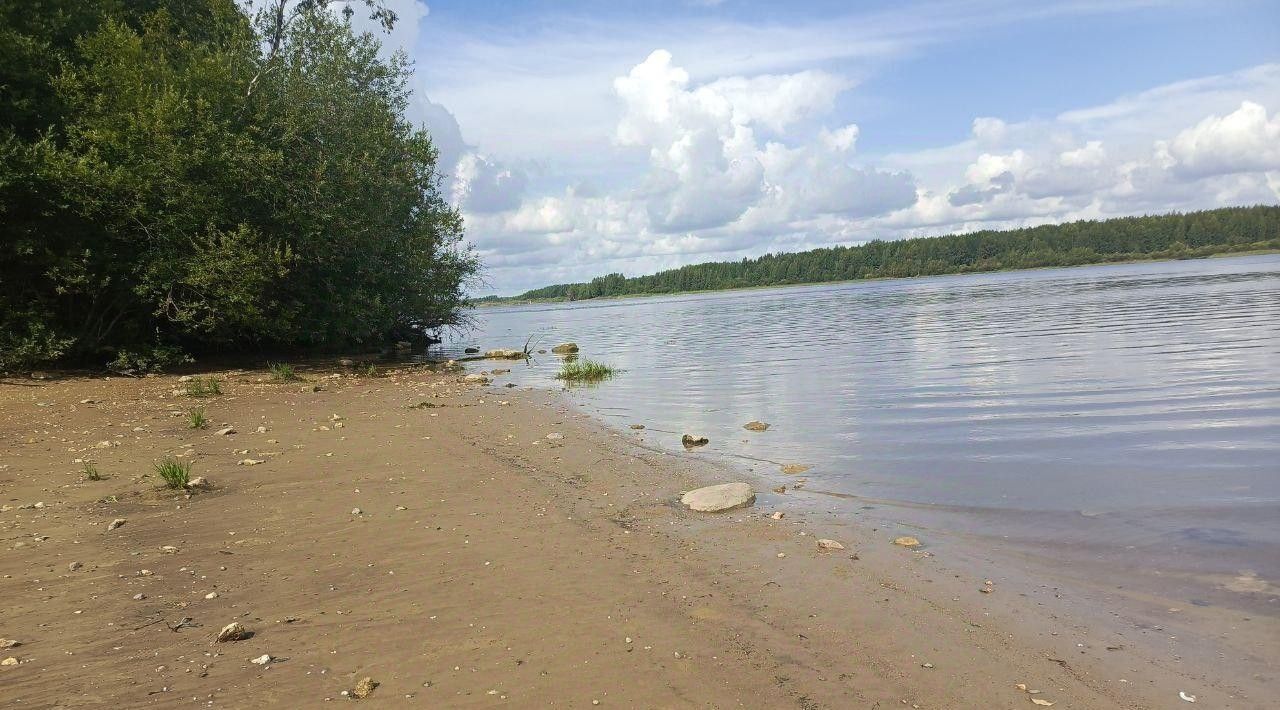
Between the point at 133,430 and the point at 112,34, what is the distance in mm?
13534

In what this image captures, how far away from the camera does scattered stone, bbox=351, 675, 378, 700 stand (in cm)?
441

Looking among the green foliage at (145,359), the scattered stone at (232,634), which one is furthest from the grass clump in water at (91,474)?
the green foliage at (145,359)

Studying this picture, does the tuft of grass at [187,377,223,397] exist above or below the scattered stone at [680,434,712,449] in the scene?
above

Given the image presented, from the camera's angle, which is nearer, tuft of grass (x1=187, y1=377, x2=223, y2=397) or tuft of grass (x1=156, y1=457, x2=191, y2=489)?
tuft of grass (x1=156, y1=457, x2=191, y2=489)

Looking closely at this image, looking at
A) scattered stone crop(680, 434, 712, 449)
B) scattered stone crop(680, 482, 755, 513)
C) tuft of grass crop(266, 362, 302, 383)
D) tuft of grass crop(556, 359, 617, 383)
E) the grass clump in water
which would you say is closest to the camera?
scattered stone crop(680, 482, 755, 513)

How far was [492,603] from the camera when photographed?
229 inches

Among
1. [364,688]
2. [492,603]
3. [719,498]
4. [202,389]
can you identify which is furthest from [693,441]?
[202,389]

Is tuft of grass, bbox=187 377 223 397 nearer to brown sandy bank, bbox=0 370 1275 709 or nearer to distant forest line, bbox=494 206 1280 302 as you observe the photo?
brown sandy bank, bbox=0 370 1275 709

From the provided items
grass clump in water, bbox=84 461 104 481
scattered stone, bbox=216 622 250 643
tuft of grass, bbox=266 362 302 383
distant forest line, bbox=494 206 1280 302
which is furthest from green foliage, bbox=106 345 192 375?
distant forest line, bbox=494 206 1280 302

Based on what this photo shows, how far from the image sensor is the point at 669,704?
14.3 ft

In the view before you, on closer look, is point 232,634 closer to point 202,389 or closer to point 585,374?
point 202,389

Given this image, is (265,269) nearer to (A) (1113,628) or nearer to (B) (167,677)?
(B) (167,677)

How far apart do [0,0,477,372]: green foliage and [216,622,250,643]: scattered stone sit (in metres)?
17.5

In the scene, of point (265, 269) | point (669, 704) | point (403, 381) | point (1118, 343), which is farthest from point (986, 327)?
point (669, 704)
